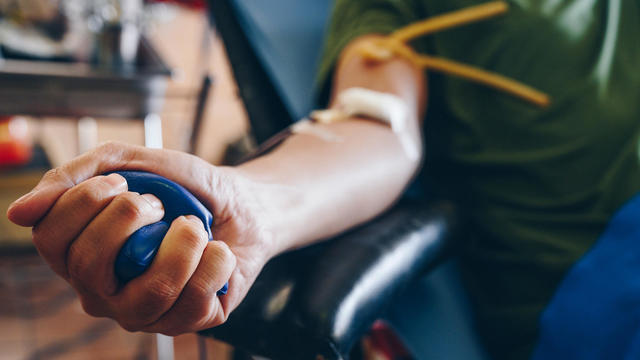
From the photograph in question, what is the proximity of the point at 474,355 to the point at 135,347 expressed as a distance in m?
1.03

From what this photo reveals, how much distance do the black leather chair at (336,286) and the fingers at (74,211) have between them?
0.11 metres

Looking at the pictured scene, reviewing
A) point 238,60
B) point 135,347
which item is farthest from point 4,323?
point 238,60

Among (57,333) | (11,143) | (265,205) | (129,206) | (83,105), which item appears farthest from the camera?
(11,143)

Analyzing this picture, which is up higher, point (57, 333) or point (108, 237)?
point (108, 237)

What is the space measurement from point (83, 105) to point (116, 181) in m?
→ 0.58

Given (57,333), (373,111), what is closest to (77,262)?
(373,111)

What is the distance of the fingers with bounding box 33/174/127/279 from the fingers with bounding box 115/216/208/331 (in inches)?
1.3

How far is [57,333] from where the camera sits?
1.30 metres

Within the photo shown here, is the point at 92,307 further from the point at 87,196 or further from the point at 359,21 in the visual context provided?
the point at 359,21

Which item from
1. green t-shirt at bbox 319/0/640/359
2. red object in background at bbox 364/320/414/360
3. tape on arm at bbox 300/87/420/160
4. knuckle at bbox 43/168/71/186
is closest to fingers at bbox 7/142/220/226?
knuckle at bbox 43/168/71/186

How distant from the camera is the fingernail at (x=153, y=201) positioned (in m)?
0.22

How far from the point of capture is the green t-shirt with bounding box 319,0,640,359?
493 mm

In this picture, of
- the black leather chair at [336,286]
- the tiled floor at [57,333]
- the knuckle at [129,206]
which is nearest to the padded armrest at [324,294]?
the black leather chair at [336,286]

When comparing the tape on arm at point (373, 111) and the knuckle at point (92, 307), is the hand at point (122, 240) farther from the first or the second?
the tape on arm at point (373, 111)
